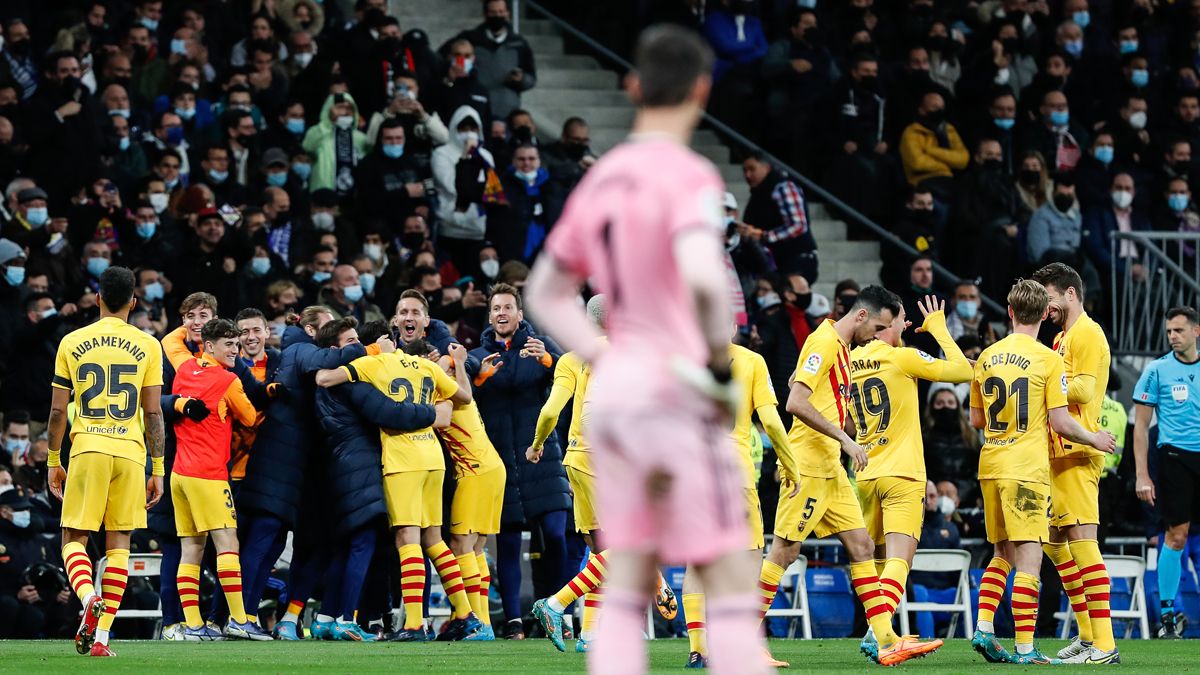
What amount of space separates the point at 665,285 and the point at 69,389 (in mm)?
7072

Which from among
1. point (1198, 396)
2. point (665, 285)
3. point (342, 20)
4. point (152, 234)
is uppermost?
point (342, 20)

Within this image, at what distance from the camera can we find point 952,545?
56.7ft

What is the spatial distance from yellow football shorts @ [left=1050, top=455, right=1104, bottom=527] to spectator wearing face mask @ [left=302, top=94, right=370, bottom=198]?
30.1 ft

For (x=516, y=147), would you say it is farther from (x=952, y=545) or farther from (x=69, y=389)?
(x=69, y=389)

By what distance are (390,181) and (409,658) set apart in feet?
25.4

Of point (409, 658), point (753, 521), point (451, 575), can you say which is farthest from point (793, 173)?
point (409, 658)

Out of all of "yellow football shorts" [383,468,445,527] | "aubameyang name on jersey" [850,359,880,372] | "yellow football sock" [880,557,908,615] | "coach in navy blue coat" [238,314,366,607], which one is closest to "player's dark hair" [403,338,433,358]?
"coach in navy blue coat" [238,314,366,607]

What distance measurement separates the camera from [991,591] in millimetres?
11797

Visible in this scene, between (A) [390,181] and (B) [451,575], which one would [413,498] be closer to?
(B) [451,575]

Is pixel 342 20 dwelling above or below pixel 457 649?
above

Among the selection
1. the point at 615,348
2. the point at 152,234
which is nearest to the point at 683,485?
the point at 615,348

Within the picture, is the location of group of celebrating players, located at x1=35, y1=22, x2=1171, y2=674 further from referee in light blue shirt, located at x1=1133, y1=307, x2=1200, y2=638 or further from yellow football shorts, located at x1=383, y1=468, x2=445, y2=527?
referee in light blue shirt, located at x1=1133, y1=307, x2=1200, y2=638

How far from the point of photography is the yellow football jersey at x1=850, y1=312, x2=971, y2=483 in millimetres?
11930

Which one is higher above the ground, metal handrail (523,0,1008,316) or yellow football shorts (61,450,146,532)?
metal handrail (523,0,1008,316)
